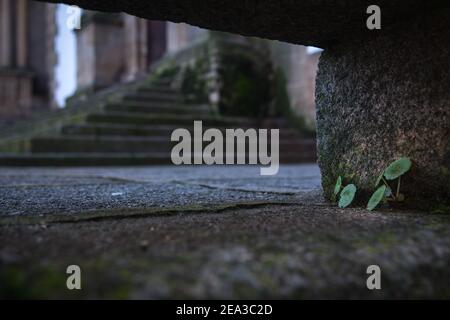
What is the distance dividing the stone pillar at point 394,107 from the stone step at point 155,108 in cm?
542

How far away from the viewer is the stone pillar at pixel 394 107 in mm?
1171

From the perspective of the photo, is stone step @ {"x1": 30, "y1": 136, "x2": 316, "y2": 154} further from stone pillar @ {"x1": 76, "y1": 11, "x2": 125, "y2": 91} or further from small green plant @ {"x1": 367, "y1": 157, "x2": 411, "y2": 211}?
stone pillar @ {"x1": 76, "y1": 11, "x2": 125, "y2": 91}

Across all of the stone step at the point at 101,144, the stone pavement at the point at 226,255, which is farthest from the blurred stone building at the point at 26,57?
the stone pavement at the point at 226,255

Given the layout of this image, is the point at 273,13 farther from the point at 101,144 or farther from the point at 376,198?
the point at 101,144

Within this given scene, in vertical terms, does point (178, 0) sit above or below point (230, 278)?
above

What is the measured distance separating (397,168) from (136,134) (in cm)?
521

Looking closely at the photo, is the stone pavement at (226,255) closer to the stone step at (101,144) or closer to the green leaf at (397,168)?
the green leaf at (397,168)

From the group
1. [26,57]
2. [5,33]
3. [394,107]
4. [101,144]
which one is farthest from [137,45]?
[394,107]

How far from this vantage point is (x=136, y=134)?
614 centimetres

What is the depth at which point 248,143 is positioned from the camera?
6.72 m

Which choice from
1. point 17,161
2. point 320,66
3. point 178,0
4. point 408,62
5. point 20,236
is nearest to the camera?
point 20,236
